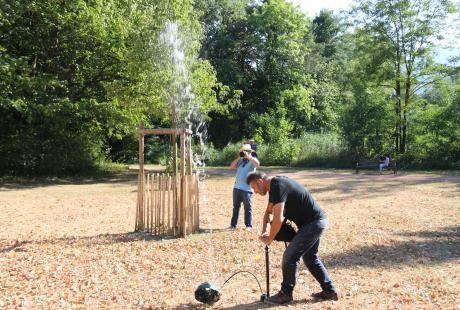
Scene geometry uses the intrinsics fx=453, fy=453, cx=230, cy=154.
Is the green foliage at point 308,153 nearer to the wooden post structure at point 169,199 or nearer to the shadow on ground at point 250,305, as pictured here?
the wooden post structure at point 169,199

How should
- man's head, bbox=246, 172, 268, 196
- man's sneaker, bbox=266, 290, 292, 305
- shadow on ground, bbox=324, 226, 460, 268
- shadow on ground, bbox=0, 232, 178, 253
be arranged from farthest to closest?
shadow on ground, bbox=0, 232, 178, 253 < shadow on ground, bbox=324, 226, 460, 268 < man's sneaker, bbox=266, 290, 292, 305 < man's head, bbox=246, 172, 268, 196

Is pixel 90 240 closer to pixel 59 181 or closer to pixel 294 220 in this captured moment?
pixel 294 220

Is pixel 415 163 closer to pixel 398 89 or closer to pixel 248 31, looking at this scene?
pixel 398 89

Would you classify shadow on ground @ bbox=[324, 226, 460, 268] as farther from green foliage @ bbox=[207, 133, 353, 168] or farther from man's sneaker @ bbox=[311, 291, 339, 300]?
green foliage @ bbox=[207, 133, 353, 168]

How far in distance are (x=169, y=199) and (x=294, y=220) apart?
12.9 feet

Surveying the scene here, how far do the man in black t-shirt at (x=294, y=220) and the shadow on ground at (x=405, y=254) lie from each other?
1749mm

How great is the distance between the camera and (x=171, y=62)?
65.3 feet

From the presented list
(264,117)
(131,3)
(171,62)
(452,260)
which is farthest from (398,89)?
(452,260)

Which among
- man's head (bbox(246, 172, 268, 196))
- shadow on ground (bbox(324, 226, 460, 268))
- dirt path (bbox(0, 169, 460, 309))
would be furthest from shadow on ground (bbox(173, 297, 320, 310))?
shadow on ground (bbox(324, 226, 460, 268))

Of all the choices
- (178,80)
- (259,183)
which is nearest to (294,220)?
(259,183)

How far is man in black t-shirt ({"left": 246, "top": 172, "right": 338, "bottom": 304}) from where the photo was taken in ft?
15.1

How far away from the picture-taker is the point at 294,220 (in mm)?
4848

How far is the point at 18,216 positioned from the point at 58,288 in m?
6.24

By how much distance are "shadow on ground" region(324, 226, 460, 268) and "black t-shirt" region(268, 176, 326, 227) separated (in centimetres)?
206
